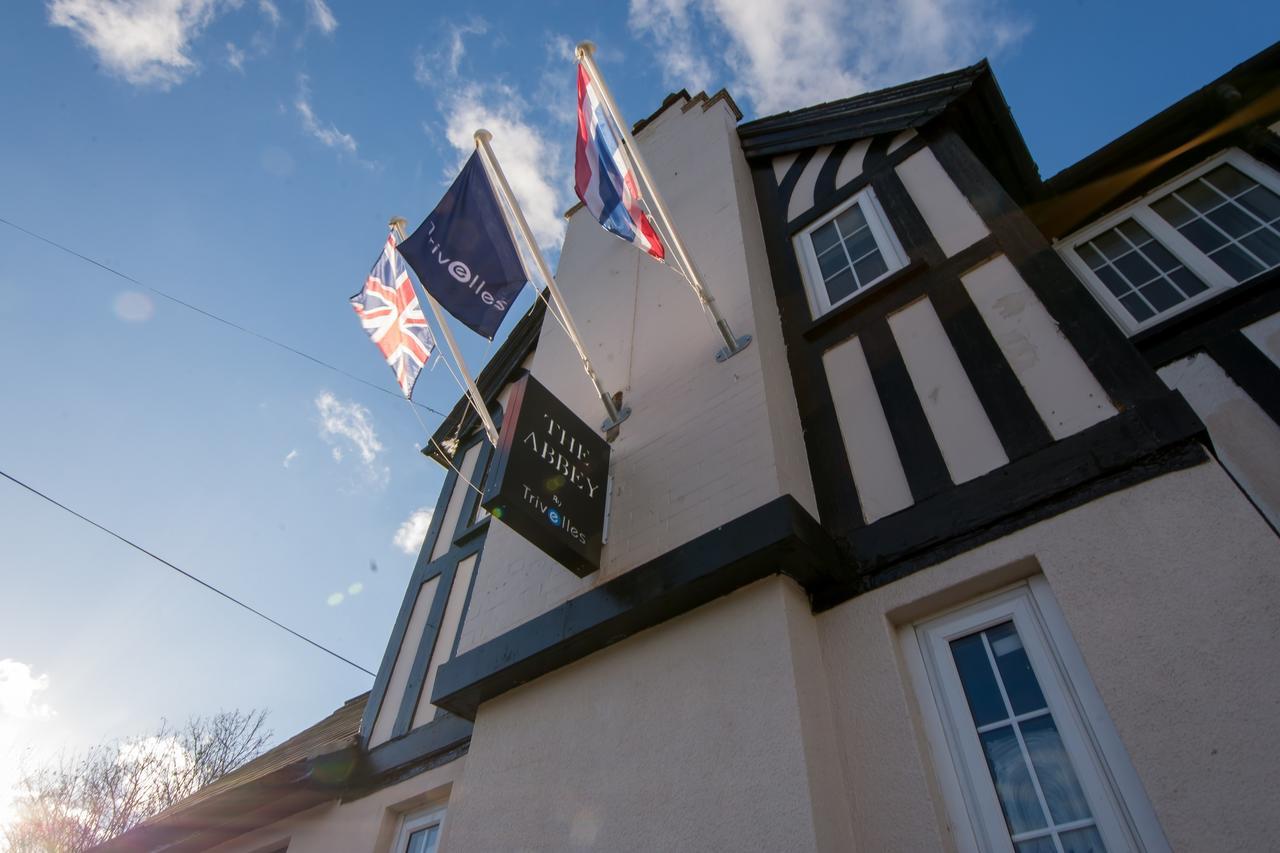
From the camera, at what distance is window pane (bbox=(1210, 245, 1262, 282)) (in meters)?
5.48

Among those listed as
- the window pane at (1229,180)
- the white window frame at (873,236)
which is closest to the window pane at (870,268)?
the white window frame at (873,236)

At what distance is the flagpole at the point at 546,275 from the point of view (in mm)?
5680

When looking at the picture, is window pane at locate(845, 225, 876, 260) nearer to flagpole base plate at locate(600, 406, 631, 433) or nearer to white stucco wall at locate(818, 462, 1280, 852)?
flagpole base plate at locate(600, 406, 631, 433)

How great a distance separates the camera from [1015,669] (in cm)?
351

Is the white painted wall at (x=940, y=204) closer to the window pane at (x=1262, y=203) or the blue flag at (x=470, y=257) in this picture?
the window pane at (x=1262, y=203)

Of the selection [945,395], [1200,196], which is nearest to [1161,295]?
[1200,196]

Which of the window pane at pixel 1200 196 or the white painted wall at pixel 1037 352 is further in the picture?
the window pane at pixel 1200 196

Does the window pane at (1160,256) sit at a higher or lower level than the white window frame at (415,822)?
higher

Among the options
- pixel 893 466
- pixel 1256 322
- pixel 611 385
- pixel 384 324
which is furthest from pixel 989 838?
pixel 384 324

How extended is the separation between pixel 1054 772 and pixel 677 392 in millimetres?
3403

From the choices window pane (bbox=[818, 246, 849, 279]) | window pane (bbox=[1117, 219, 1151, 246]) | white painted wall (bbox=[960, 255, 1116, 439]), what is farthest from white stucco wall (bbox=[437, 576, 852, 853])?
window pane (bbox=[1117, 219, 1151, 246])

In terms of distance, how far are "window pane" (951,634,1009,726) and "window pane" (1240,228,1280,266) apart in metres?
4.06

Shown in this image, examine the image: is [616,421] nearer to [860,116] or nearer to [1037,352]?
[1037,352]

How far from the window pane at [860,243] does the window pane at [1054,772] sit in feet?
13.3
